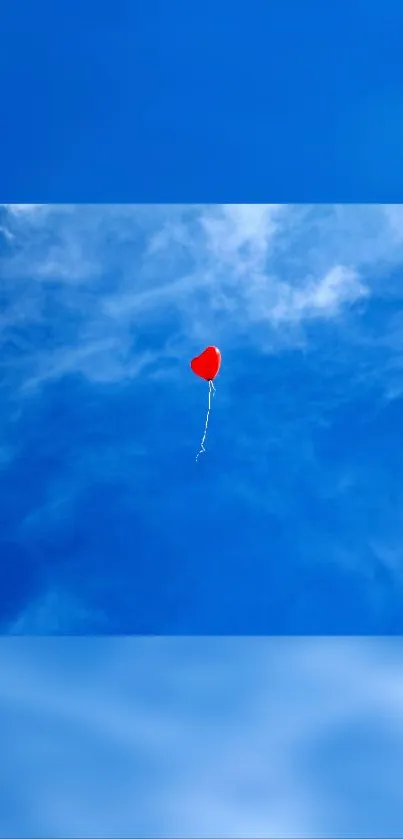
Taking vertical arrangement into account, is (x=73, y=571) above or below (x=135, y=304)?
below

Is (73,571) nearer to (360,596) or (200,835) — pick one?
(360,596)

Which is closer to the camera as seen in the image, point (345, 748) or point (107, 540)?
point (345, 748)

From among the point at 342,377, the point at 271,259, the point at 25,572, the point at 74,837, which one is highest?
the point at 271,259

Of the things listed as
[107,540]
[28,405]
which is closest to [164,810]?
[107,540]

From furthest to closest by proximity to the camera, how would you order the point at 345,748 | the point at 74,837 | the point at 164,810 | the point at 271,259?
the point at 271,259 → the point at 345,748 → the point at 164,810 → the point at 74,837

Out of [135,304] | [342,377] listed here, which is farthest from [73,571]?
[342,377]

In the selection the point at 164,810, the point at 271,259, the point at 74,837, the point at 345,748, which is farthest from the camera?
the point at 271,259

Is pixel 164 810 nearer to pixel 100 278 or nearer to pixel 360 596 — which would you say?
pixel 360 596
